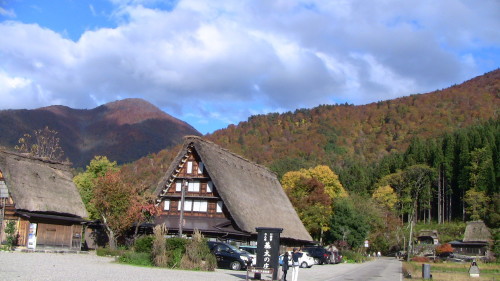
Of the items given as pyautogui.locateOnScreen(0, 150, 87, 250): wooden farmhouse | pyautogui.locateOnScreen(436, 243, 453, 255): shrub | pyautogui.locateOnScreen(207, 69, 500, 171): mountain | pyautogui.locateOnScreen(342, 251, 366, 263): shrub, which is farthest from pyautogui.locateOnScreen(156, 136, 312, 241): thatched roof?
pyautogui.locateOnScreen(207, 69, 500, 171): mountain

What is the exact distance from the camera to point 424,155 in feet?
348

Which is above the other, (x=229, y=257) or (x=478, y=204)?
(x=478, y=204)

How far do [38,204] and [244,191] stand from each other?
17.2 m

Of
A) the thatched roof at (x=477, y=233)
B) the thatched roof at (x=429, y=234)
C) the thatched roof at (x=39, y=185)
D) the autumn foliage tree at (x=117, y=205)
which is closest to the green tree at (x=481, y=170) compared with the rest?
Result: the thatched roof at (x=429, y=234)

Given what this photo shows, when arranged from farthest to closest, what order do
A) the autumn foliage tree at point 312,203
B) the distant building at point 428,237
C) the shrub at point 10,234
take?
the distant building at point 428,237 < the autumn foliage tree at point 312,203 < the shrub at point 10,234

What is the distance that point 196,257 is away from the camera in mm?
24531

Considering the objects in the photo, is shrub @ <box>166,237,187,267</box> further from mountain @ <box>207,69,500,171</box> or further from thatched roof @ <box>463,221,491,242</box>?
mountain @ <box>207,69,500,171</box>

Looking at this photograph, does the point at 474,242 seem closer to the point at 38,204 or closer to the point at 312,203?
the point at 312,203

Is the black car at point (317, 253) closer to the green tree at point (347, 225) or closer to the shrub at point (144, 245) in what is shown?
the green tree at point (347, 225)

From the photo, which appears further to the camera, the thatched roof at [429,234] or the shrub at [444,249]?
the thatched roof at [429,234]

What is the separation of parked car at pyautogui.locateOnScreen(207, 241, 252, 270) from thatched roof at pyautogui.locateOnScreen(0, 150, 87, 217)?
44.9ft

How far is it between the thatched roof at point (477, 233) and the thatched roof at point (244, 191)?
115 feet

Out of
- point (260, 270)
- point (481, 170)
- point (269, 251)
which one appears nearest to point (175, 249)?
point (269, 251)

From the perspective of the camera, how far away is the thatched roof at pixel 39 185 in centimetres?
3384
